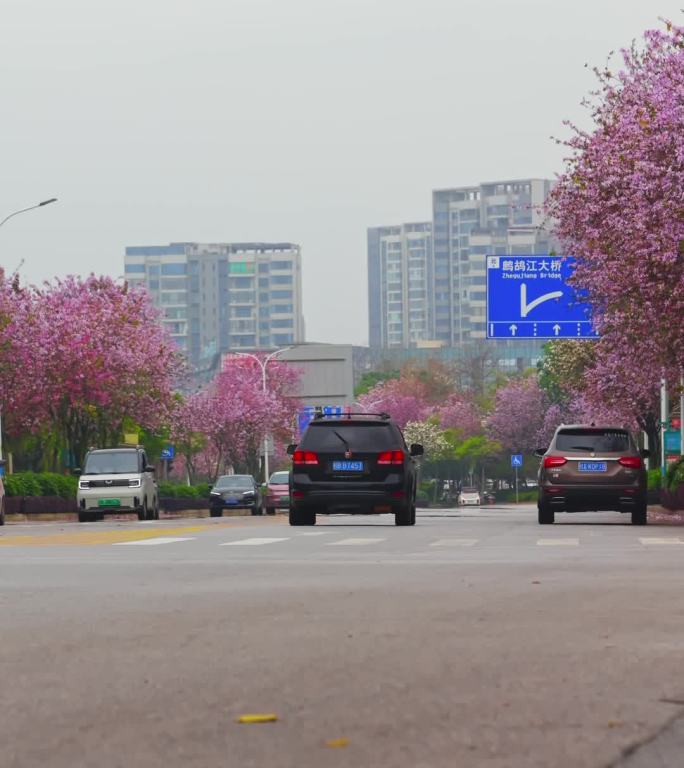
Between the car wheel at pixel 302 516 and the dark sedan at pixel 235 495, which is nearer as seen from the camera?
the car wheel at pixel 302 516

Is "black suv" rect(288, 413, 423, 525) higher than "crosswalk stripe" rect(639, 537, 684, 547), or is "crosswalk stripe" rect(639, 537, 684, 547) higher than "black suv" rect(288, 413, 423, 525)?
"black suv" rect(288, 413, 423, 525)

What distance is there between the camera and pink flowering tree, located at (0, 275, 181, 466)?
64875 millimetres

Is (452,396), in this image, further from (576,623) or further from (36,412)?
(576,623)

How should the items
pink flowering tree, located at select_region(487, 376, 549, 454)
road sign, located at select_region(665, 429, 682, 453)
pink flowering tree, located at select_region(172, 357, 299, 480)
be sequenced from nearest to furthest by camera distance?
1. road sign, located at select_region(665, 429, 682, 453)
2. pink flowering tree, located at select_region(172, 357, 299, 480)
3. pink flowering tree, located at select_region(487, 376, 549, 454)

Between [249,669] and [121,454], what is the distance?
37.4m

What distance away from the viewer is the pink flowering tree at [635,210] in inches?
1243

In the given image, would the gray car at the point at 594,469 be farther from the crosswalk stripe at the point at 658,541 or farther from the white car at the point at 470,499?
the white car at the point at 470,499

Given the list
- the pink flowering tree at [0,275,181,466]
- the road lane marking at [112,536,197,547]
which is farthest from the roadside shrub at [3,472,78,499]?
the road lane marking at [112,536,197,547]

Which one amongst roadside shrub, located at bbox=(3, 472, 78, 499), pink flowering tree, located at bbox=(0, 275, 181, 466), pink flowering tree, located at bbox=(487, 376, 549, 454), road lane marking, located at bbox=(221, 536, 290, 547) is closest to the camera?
road lane marking, located at bbox=(221, 536, 290, 547)

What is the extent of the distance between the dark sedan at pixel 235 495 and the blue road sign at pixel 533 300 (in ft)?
39.9

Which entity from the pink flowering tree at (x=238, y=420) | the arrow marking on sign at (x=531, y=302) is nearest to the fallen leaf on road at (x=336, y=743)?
the arrow marking on sign at (x=531, y=302)

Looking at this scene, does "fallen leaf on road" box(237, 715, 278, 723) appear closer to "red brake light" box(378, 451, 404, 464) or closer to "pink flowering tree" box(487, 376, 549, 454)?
"red brake light" box(378, 451, 404, 464)

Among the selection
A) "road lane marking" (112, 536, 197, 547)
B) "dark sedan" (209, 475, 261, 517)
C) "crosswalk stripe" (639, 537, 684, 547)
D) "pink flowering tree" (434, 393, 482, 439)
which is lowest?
"crosswalk stripe" (639, 537, 684, 547)

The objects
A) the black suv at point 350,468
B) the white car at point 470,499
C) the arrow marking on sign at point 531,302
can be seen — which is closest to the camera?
the black suv at point 350,468
